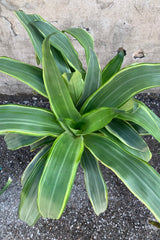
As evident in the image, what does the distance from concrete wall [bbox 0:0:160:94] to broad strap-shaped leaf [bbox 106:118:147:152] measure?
731mm

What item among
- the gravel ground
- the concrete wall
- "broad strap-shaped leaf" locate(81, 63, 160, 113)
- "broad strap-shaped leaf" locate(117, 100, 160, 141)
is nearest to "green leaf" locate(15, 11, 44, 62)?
"broad strap-shaped leaf" locate(81, 63, 160, 113)

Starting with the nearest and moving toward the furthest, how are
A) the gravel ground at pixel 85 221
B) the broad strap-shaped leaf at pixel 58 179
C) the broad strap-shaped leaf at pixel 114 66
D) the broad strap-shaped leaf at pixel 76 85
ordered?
the broad strap-shaped leaf at pixel 58 179 < the broad strap-shaped leaf at pixel 76 85 < the broad strap-shaped leaf at pixel 114 66 < the gravel ground at pixel 85 221

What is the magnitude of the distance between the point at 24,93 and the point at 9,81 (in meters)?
0.14

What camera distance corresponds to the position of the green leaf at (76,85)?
66 centimetres

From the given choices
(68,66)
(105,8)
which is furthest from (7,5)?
(68,66)

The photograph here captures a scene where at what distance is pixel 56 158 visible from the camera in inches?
23.1

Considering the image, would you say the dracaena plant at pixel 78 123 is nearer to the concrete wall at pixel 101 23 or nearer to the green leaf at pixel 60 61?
the green leaf at pixel 60 61

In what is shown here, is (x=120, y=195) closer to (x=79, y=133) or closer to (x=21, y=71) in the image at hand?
(x=79, y=133)

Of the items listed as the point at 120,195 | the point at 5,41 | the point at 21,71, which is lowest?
the point at 120,195

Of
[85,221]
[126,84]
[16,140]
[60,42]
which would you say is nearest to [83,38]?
[60,42]

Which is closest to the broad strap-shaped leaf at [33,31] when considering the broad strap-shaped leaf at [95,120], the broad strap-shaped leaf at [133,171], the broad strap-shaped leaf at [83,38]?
the broad strap-shaped leaf at [83,38]

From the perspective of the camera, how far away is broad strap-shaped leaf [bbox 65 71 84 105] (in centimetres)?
66

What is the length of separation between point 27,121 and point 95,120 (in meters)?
A: 0.20

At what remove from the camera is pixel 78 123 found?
668 mm
